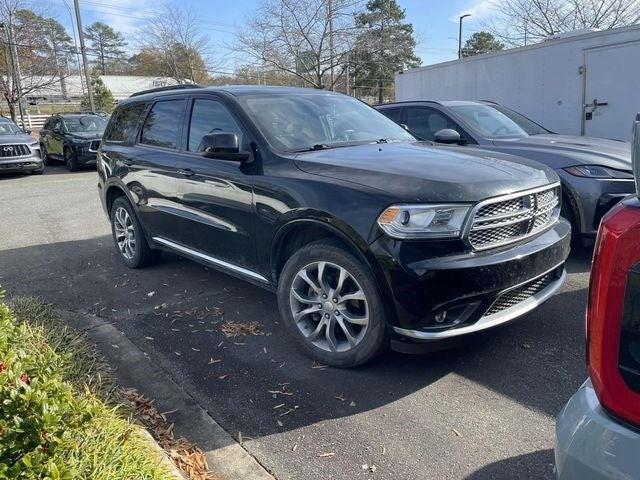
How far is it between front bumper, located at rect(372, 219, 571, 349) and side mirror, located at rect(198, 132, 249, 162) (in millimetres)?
1366

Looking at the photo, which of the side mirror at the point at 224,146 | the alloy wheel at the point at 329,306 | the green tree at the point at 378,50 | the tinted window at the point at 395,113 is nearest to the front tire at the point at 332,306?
the alloy wheel at the point at 329,306

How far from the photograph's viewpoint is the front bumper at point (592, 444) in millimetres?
1193

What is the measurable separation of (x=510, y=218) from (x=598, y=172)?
2629 millimetres

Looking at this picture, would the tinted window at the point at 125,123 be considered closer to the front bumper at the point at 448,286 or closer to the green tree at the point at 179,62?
the front bumper at the point at 448,286

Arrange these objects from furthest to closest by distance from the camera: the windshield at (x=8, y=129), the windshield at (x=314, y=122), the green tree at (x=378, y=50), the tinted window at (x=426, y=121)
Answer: the green tree at (x=378, y=50)
the windshield at (x=8, y=129)
the tinted window at (x=426, y=121)
the windshield at (x=314, y=122)

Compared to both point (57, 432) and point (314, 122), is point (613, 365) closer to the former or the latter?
point (57, 432)

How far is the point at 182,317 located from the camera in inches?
171

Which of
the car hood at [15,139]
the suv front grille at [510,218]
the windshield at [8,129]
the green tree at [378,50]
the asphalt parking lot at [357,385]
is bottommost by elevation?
the asphalt parking lot at [357,385]

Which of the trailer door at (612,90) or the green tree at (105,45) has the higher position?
the green tree at (105,45)

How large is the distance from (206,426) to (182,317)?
5.29ft

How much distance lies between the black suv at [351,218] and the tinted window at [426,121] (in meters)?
2.20

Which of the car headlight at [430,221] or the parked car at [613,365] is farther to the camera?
the car headlight at [430,221]

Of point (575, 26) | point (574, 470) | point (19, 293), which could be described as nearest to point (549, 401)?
point (574, 470)

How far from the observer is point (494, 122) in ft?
22.0
